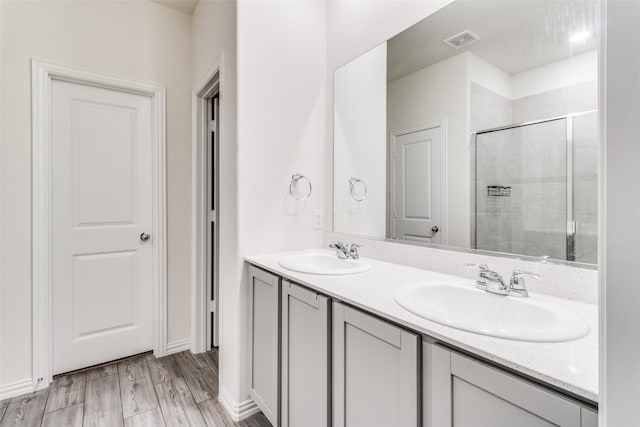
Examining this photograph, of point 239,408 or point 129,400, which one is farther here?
point 129,400

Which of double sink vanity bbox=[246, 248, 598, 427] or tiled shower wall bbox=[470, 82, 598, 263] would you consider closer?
double sink vanity bbox=[246, 248, 598, 427]

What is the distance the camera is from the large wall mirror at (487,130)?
1.02 meters

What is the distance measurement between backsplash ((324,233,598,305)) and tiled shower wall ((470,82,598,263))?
48mm

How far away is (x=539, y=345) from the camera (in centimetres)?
68

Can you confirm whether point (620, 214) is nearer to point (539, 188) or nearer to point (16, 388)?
point (539, 188)

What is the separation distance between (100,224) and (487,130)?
8.07 feet

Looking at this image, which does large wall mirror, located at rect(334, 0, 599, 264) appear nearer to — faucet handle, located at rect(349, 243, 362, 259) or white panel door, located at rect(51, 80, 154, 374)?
faucet handle, located at rect(349, 243, 362, 259)

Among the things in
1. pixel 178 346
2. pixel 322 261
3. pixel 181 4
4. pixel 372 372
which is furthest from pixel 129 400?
pixel 181 4

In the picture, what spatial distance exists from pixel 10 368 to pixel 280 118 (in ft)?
7.25

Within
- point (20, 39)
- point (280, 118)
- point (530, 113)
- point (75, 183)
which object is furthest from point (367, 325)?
point (20, 39)

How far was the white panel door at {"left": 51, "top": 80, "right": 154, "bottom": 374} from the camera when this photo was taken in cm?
207

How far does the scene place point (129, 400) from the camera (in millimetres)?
1827

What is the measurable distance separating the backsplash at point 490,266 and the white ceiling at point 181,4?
6.97 feet

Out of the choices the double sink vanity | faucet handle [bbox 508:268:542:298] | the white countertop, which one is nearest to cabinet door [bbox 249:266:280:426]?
the double sink vanity
